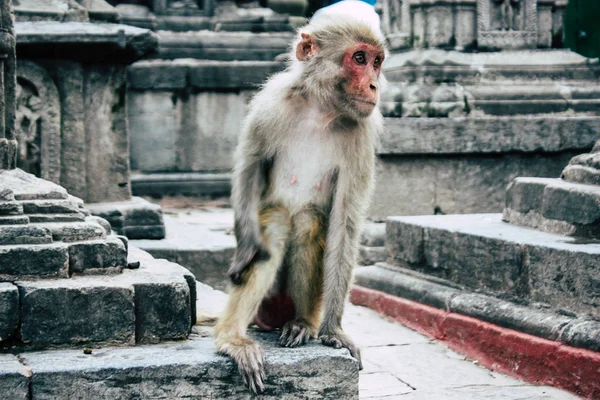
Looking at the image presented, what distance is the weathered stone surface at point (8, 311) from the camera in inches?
132

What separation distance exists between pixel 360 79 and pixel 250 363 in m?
A: 1.24

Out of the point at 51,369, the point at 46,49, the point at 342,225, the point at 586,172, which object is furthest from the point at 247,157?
the point at 46,49

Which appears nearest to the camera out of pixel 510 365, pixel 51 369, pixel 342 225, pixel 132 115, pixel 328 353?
pixel 51 369

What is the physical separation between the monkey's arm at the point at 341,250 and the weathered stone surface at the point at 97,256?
0.83 metres

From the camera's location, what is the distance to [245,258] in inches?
144

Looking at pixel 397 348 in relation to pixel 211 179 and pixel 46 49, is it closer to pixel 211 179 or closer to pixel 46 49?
pixel 46 49

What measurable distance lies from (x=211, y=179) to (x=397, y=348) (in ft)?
18.1

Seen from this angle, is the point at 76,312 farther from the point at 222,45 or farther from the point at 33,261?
the point at 222,45

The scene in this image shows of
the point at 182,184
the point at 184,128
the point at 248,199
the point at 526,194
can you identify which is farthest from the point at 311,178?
the point at 184,128

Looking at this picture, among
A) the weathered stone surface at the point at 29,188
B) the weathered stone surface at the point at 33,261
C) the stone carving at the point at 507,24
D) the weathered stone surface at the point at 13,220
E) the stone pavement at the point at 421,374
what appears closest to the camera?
the weathered stone surface at the point at 33,261

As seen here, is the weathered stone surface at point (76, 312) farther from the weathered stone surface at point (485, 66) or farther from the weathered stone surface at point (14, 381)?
the weathered stone surface at point (485, 66)

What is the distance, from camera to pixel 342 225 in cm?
377

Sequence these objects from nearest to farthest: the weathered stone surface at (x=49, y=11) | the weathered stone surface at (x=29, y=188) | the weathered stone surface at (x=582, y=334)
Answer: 1. the weathered stone surface at (x=29, y=188)
2. the weathered stone surface at (x=582, y=334)
3. the weathered stone surface at (x=49, y=11)

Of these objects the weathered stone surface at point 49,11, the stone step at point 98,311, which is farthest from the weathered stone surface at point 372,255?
the stone step at point 98,311
